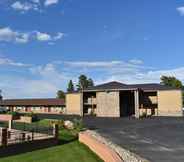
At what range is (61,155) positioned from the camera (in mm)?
18984

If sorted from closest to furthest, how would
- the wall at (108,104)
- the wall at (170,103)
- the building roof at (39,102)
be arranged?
the wall at (170,103)
the wall at (108,104)
the building roof at (39,102)

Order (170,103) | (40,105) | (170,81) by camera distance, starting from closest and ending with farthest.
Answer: (170,103) → (40,105) → (170,81)

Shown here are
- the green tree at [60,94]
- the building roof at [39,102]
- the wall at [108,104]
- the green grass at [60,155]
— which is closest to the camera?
the green grass at [60,155]

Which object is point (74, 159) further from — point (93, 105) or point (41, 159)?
point (93, 105)

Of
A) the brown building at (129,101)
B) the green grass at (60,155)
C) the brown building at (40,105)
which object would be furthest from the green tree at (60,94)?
the green grass at (60,155)

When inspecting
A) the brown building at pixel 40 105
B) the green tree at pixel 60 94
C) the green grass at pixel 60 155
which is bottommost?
the green grass at pixel 60 155

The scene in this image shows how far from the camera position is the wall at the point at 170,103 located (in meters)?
48.3

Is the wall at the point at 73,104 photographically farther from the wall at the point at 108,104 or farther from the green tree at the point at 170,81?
the green tree at the point at 170,81

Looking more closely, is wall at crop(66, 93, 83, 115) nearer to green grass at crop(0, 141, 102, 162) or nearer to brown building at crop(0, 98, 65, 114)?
brown building at crop(0, 98, 65, 114)

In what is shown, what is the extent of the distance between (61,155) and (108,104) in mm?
32101

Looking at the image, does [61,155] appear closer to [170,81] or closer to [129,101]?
[129,101]

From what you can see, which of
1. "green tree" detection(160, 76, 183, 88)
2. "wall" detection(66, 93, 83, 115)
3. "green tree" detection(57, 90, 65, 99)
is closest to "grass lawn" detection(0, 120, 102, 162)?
"wall" detection(66, 93, 83, 115)

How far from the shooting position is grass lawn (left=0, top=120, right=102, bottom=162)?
1780 centimetres

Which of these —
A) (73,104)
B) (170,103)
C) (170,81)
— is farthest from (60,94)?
(170,103)
